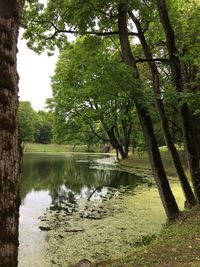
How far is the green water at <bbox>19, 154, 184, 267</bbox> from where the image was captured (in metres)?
8.05

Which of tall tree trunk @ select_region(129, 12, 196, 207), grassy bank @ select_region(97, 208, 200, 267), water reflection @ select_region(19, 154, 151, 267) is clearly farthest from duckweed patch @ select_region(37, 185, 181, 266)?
tall tree trunk @ select_region(129, 12, 196, 207)

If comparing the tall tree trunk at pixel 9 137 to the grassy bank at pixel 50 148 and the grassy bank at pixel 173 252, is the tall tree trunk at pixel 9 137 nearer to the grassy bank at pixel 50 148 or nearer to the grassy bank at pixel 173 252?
the grassy bank at pixel 173 252

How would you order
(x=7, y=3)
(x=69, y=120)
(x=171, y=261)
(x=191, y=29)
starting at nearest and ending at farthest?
(x=7, y=3) < (x=171, y=261) < (x=191, y=29) < (x=69, y=120)

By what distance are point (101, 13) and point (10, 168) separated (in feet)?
28.4

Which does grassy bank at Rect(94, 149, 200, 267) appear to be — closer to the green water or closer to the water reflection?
the green water

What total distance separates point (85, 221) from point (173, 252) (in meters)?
5.67

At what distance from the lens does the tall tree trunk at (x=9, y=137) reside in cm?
266

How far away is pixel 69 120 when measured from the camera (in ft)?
118

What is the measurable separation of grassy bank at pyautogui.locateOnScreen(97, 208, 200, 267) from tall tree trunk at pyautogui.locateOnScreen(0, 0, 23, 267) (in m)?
3.38

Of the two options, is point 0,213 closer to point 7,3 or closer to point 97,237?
point 7,3

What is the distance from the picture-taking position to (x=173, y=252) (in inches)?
232

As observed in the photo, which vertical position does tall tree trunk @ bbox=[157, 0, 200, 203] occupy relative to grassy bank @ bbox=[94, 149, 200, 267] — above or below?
above

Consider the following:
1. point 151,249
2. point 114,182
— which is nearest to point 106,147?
point 114,182

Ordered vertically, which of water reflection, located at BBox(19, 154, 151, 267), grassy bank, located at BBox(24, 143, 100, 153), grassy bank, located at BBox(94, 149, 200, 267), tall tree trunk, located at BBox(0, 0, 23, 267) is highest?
tall tree trunk, located at BBox(0, 0, 23, 267)
